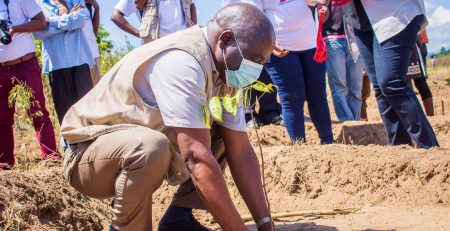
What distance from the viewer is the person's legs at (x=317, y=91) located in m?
4.57

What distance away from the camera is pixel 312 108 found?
4.65 metres

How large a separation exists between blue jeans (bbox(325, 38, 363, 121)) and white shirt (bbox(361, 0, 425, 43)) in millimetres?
2474

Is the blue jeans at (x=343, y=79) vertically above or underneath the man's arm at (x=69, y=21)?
underneath

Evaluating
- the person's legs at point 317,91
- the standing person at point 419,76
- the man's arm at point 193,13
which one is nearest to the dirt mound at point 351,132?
the standing person at point 419,76

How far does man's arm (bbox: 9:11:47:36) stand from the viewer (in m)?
4.41

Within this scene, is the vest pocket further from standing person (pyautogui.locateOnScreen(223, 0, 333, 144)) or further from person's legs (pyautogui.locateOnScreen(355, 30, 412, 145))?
person's legs (pyautogui.locateOnScreen(355, 30, 412, 145))

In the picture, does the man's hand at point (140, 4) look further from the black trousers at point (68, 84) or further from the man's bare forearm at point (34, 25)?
the man's bare forearm at point (34, 25)

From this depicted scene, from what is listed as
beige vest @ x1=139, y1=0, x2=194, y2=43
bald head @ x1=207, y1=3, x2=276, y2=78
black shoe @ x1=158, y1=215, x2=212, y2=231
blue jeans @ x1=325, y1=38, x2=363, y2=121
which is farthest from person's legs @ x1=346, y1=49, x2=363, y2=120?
bald head @ x1=207, y1=3, x2=276, y2=78

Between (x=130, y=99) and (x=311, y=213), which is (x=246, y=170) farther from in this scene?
(x=311, y=213)

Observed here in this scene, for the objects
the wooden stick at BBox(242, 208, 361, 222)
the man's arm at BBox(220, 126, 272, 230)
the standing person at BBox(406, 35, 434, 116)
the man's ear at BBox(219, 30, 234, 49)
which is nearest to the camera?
the man's ear at BBox(219, 30, 234, 49)

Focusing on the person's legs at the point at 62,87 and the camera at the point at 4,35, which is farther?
the person's legs at the point at 62,87

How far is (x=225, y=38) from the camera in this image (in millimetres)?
2469

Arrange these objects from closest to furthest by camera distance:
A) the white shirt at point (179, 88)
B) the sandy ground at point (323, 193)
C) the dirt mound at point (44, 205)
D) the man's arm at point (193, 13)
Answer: the white shirt at point (179, 88), the dirt mound at point (44, 205), the sandy ground at point (323, 193), the man's arm at point (193, 13)

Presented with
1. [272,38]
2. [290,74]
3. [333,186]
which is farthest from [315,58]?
[272,38]
